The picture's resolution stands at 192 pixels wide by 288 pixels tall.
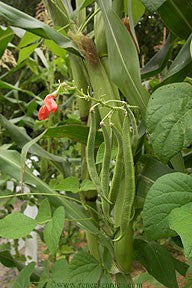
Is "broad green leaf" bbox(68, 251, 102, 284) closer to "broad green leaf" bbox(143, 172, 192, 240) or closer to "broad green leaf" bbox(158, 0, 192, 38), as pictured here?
"broad green leaf" bbox(143, 172, 192, 240)

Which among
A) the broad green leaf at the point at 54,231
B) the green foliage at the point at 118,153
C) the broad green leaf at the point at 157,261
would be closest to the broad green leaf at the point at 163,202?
the green foliage at the point at 118,153

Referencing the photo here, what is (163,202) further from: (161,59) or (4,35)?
(4,35)

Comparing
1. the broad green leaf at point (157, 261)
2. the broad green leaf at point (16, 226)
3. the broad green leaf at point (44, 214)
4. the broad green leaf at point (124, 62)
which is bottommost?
the broad green leaf at point (157, 261)

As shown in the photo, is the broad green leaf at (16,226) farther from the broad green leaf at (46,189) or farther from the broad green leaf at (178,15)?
the broad green leaf at (178,15)

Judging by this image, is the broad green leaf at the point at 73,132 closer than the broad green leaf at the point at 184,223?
No

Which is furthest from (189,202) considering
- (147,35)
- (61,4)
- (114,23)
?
(147,35)

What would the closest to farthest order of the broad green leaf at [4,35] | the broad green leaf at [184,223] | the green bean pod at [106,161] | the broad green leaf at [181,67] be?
the broad green leaf at [184,223], the green bean pod at [106,161], the broad green leaf at [181,67], the broad green leaf at [4,35]

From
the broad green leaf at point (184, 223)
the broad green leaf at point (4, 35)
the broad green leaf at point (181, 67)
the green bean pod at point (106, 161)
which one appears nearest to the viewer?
the broad green leaf at point (184, 223)

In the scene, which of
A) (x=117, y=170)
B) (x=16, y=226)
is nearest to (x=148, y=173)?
(x=117, y=170)
